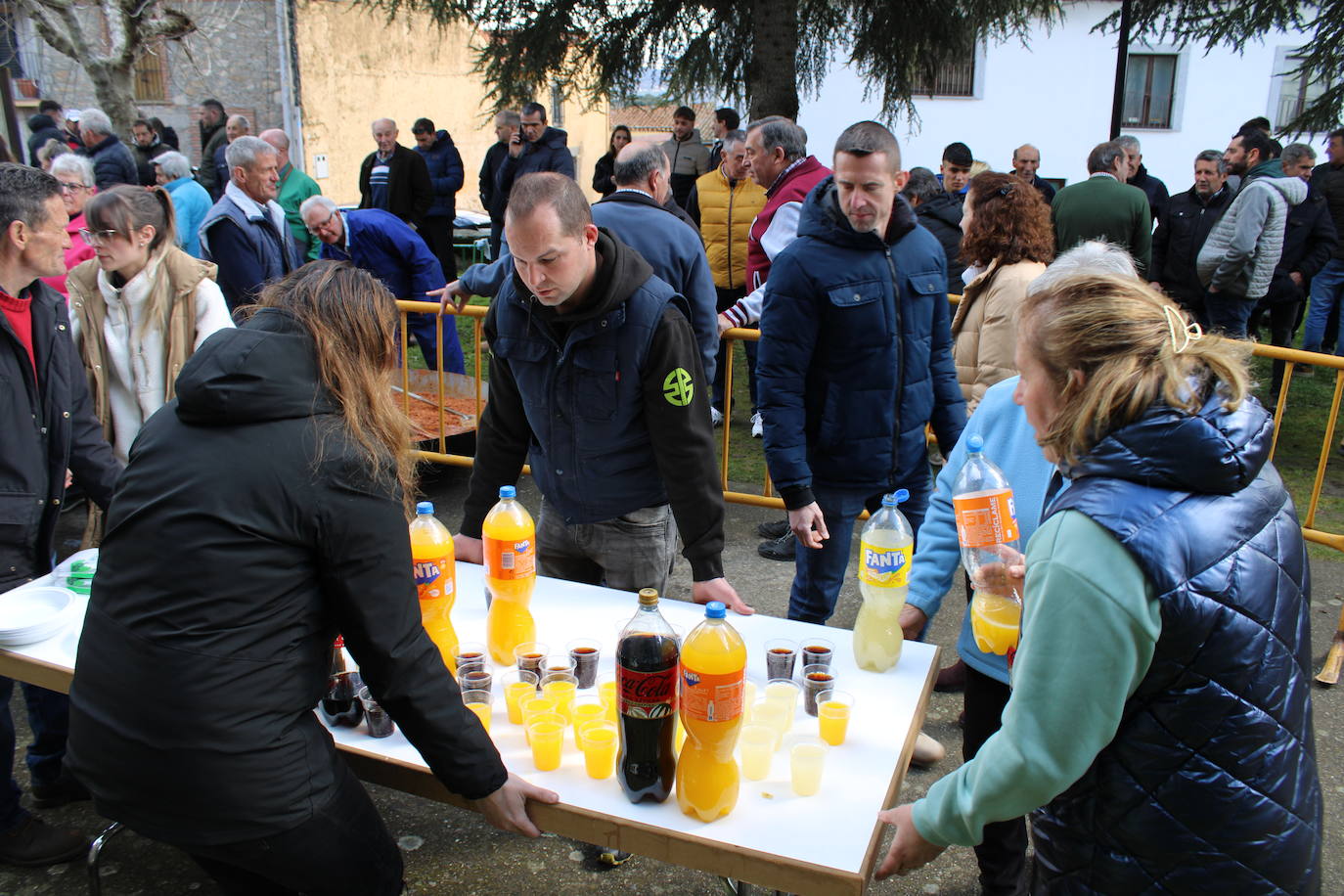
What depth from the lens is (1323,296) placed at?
8680mm

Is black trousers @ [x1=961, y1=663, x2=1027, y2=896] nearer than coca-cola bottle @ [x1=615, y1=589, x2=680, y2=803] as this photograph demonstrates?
No

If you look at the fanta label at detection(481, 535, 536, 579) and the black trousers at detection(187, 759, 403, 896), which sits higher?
the fanta label at detection(481, 535, 536, 579)

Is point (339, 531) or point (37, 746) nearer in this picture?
point (339, 531)

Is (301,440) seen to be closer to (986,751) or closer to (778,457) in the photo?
(986,751)

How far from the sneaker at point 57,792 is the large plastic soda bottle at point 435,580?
5.82ft

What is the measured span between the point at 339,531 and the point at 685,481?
1.25m

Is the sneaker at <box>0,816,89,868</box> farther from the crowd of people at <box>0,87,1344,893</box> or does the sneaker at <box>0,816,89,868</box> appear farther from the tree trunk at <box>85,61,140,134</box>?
the tree trunk at <box>85,61,140,134</box>

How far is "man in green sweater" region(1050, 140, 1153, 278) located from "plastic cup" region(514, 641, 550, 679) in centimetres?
581

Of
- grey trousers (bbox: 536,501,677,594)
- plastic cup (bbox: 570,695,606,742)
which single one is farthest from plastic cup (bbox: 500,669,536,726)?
grey trousers (bbox: 536,501,677,594)

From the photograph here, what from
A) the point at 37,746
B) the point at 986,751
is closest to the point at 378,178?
the point at 37,746

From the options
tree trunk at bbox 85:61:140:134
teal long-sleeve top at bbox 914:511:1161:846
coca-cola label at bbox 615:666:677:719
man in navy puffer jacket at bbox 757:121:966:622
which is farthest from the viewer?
tree trunk at bbox 85:61:140:134

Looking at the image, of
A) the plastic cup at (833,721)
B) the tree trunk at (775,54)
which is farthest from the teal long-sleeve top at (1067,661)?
the tree trunk at (775,54)

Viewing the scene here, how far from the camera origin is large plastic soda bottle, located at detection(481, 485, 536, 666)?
8.35 feet

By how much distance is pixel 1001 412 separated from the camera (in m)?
2.58
